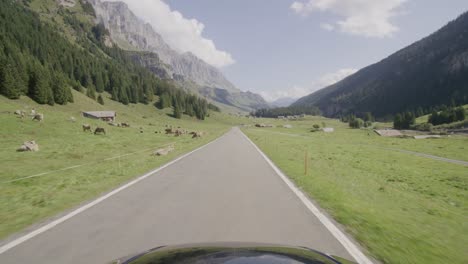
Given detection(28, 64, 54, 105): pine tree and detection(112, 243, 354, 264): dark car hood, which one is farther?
detection(28, 64, 54, 105): pine tree

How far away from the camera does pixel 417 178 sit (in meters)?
16.9

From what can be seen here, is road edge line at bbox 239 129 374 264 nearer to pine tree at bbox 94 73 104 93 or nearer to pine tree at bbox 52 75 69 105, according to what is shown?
pine tree at bbox 52 75 69 105

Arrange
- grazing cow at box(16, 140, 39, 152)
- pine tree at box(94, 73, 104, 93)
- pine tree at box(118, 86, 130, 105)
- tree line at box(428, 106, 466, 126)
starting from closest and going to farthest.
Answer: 1. grazing cow at box(16, 140, 39, 152)
2. tree line at box(428, 106, 466, 126)
3. pine tree at box(94, 73, 104, 93)
4. pine tree at box(118, 86, 130, 105)

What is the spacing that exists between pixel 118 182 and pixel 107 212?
4598 millimetres

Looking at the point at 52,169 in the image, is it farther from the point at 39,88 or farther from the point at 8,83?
the point at 39,88

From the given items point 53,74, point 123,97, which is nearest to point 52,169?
point 53,74

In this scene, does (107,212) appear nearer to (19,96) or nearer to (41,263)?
(41,263)

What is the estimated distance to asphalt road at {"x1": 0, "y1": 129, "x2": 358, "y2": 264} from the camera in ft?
15.9

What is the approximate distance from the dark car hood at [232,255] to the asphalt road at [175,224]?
6.84 ft

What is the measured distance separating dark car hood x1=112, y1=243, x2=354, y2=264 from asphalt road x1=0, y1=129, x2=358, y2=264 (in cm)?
209

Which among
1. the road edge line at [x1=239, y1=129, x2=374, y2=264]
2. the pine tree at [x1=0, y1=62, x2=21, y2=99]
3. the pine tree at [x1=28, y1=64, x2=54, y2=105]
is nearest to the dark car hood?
the road edge line at [x1=239, y1=129, x2=374, y2=264]

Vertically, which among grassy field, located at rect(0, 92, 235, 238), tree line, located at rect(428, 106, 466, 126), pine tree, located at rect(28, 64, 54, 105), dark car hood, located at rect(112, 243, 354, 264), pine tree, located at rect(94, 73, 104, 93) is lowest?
grassy field, located at rect(0, 92, 235, 238)

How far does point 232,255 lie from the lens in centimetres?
278

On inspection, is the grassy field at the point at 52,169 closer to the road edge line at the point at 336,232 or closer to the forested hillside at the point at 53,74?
the road edge line at the point at 336,232
